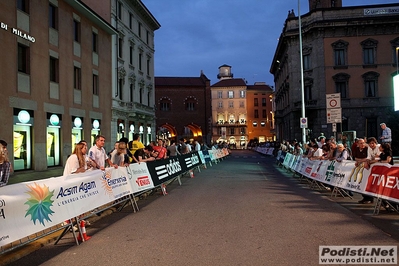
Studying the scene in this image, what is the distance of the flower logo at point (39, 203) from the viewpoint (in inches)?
251

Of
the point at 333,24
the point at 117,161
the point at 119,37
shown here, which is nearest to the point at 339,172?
the point at 117,161

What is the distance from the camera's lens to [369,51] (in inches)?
1871

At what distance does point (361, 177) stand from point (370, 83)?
133 feet

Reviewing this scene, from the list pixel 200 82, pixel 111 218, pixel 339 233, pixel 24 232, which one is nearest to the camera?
pixel 24 232

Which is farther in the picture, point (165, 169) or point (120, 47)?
point (120, 47)

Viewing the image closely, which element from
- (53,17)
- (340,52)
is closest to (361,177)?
(53,17)

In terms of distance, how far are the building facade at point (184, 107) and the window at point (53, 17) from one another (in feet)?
156

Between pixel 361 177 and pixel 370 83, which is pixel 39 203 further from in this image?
pixel 370 83

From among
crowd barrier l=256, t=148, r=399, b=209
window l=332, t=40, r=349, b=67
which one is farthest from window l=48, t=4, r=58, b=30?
window l=332, t=40, r=349, b=67

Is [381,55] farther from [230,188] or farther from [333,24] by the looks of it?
[230,188]

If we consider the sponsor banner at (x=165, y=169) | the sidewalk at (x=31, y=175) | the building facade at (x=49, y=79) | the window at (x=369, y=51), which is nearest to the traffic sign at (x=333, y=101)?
the sponsor banner at (x=165, y=169)

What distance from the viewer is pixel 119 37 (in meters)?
36.2

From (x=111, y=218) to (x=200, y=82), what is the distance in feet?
213

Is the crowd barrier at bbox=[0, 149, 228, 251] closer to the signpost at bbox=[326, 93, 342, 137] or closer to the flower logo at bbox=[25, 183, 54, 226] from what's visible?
the flower logo at bbox=[25, 183, 54, 226]
